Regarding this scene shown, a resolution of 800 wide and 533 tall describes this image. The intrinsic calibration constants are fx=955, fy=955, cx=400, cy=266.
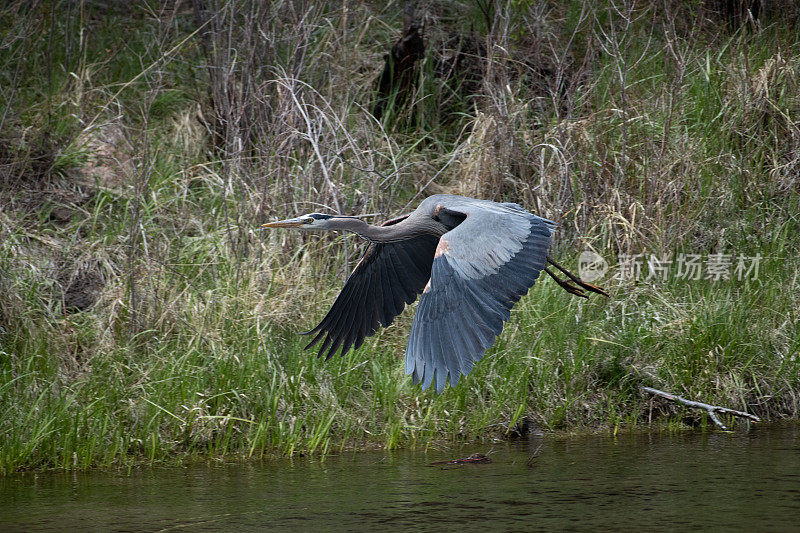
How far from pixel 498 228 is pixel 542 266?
32cm

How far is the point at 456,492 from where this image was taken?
172 inches

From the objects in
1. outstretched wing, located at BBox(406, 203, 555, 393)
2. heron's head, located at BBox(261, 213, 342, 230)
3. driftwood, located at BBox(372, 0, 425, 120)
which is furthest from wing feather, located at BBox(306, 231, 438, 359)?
driftwood, located at BBox(372, 0, 425, 120)

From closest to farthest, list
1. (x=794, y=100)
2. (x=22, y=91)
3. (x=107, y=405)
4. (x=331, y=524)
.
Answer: (x=331, y=524)
(x=107, y=405)
(x=794, y=100)
(x=22, y=91)

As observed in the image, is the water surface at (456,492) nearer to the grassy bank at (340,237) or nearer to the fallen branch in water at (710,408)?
the fallen branch in water at (710,408)

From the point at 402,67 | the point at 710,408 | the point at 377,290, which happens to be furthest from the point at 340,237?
the point at 710,408

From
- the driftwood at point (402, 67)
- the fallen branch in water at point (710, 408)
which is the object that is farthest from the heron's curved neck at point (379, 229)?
the driftwood at point (402, 67)

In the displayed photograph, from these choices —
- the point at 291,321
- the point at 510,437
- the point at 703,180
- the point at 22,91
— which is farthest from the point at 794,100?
the point at 22,91

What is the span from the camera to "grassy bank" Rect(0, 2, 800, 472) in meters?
5.47

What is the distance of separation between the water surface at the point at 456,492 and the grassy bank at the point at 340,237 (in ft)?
1.27

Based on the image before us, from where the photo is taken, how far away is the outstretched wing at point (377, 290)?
5.06m

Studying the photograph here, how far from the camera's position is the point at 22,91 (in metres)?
8.52

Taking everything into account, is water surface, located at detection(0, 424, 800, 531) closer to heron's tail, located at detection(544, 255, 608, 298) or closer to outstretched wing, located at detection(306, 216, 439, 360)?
outstretched wing, located at detection(306, 216, 439, 360)

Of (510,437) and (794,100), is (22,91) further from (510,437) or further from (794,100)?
(794,100)

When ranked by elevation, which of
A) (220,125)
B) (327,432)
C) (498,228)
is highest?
(220,125)
